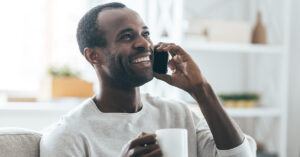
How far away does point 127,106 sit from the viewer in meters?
1.28

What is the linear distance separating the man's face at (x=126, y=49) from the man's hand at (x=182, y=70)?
0.07 metres

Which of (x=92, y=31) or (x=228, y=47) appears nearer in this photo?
(x=92, y=31)

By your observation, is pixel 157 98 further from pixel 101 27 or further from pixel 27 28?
pixel 27 28

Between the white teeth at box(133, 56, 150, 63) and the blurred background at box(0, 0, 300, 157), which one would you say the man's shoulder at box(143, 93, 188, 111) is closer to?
the white teeth at box(133, 56, 150, 63)

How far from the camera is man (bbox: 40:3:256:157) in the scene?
45.9 inches

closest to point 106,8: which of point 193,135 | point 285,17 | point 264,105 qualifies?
point 193,135

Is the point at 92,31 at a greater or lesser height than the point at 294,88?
greater

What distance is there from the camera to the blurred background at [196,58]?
2.67m

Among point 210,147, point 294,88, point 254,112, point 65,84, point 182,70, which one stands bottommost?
point 254,112

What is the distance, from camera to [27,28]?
311cm

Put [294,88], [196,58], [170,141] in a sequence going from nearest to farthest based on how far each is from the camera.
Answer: [170,141], [294,88], [196,58]

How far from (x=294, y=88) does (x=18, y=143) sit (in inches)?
89.1

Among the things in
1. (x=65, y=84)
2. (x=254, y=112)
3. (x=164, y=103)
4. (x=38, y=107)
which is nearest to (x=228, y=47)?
(x=254, y=112)

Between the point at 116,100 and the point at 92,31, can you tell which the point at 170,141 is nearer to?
the point at 116,100
